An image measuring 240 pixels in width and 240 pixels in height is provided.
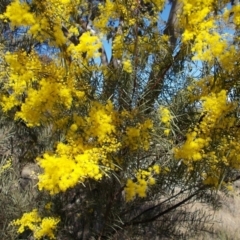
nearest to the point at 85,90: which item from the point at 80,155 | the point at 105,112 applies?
the point at 105,112

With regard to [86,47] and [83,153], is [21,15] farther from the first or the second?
[83,153]

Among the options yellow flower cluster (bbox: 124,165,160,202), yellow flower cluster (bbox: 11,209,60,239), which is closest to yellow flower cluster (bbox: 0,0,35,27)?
yellow flower cluster (bbox: 124,165,160,202)

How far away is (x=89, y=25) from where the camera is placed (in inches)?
103

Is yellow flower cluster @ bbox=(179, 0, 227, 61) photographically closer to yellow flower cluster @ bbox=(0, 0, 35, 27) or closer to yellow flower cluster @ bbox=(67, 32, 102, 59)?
yellow flower cluster @ bbox=(67, 32, 102, 59)

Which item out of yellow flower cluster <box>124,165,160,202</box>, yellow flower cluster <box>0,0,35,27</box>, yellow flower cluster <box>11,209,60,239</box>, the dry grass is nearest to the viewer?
yellow flower cluster <box>0,0,35,27</box>

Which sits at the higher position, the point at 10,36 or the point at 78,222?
the point at 10,36

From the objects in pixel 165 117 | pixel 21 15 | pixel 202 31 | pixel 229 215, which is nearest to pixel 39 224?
pixel 165 117

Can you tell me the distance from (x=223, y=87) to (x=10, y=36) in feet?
10.8

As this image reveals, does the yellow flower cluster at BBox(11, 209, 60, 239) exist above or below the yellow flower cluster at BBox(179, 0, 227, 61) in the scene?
below

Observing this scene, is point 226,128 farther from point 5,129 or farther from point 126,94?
point 5,129

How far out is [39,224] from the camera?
2387mm

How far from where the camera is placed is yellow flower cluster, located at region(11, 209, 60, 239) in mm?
2197

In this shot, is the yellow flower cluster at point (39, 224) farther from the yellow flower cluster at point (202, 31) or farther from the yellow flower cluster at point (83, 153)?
the yellow flower cluster at point (202, 31)

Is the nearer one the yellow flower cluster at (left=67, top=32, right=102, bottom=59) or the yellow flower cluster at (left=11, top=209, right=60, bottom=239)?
the yellow flower cluster at (left=67, top=32, right=102, bottom=59)
